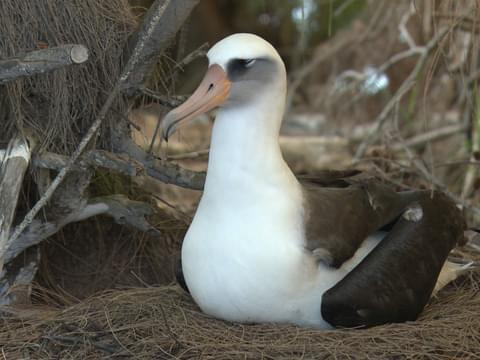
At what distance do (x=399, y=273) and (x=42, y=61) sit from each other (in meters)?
1.74

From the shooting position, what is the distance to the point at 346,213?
13.0 ft

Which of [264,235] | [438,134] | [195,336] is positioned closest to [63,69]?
[264,235]

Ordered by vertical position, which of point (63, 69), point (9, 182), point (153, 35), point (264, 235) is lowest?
point (264, 235)

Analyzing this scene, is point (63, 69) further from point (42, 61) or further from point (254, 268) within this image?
point (254, 268)

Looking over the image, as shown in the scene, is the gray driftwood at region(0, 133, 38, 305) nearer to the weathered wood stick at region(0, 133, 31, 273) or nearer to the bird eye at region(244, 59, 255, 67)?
the weathered wood stick at region(0, 133, 31, 273)

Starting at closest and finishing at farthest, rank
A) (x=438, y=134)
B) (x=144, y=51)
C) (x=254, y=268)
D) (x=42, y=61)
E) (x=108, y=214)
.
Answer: (x=42, y=61)
(x=254, y=268)
(x=144, y=51)
(x=108, y=214)
(x=438, y=134)

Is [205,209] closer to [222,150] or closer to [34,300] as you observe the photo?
[222,150]

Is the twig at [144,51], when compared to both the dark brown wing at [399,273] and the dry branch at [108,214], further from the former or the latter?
the dark brown wing at [399,273]

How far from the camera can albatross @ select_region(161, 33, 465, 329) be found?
144 inches

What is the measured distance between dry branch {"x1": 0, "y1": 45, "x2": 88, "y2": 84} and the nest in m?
0.39

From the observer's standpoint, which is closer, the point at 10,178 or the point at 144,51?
the point at 10,178

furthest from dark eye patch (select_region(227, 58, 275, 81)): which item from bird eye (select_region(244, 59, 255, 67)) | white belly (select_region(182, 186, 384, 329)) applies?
white belly (select_region(182, 186, 384, 329))

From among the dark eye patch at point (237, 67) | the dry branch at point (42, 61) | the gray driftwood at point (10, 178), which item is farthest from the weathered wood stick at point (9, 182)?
the dark eye patch at point (237, 67)

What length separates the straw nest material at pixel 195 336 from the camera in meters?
3.58
